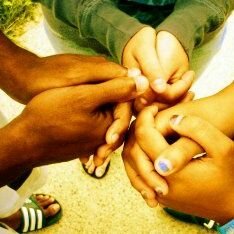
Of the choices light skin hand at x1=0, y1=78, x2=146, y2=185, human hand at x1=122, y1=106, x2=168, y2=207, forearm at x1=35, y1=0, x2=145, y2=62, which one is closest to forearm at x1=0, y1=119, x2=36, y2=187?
light skin hand at x1=0, y1=78, x2=146, y2=185

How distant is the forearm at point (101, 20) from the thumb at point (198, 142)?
0.30 m

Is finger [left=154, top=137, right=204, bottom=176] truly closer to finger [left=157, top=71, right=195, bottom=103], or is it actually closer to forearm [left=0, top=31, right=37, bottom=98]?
finger [left=157, top=71, right=195, bottom=103]

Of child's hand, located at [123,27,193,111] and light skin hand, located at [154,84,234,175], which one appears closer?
light skin hand, located at [154,84,234,175]

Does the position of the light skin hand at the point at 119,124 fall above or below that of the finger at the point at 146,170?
above

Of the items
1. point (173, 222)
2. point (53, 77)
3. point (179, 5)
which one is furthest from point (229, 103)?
point (173, 222)

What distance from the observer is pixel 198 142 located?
0.83m

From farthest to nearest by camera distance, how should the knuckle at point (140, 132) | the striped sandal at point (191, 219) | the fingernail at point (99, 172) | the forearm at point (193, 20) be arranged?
the fingernail at point (99, 172) → the striped sandal at point (191, 219) → the forearm at point (193, 20) → the knuckle at point (140, 132)

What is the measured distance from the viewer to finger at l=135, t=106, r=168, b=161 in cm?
88

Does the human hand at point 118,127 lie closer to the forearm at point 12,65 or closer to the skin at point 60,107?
the skin at point 60,107

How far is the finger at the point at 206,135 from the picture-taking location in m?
0.81

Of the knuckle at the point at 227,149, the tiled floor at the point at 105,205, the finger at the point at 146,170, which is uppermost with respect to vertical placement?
the knuckle at the point at 227,149

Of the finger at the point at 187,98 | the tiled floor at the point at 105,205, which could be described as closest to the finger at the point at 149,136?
the finger at the point at 187,98

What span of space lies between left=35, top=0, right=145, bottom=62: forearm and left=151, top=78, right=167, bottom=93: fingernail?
0.51 feet

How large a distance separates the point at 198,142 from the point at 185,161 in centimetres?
5
